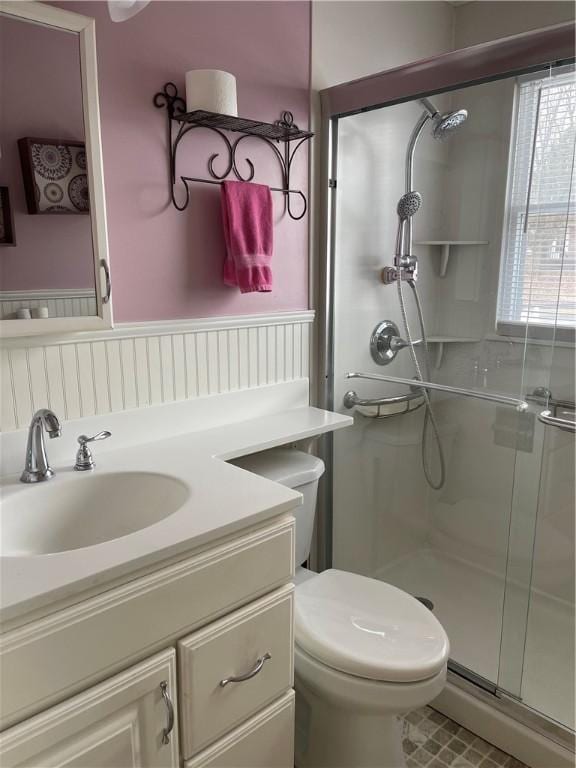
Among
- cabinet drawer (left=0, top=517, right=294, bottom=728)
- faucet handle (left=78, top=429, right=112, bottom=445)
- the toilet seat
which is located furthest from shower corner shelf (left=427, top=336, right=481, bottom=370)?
faucet handle (left=78, top=429, right=112, bottom=445)

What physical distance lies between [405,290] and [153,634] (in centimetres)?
146

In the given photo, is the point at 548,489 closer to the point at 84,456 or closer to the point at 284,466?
the point at 284,466

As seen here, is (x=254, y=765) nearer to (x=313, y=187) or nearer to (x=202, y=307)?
(x=202, y=307)

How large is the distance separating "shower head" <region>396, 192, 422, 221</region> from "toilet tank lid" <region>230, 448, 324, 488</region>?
90 cm

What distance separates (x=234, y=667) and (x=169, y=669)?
16 centimetres

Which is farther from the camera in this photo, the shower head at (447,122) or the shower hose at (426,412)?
the shower hose at (426,412)

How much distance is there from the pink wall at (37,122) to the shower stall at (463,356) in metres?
0.89

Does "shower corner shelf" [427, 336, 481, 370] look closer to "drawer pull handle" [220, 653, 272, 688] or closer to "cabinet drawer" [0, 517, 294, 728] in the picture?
"cabinet drawer" [0, 517, 294, 728]

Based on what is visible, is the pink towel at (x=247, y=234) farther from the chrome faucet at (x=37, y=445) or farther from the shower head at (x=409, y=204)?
the chrome faucet at (x=37, y=445)

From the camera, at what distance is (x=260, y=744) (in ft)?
3.93

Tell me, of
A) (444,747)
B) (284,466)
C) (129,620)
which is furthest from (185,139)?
(444,747)

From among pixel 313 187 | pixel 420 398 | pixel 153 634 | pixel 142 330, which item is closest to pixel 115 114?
pixel 142 330

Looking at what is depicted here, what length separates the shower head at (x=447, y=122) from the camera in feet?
5.93

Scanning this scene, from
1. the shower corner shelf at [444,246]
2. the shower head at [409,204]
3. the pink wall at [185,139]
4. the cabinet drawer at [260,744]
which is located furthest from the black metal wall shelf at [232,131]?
the cabinet drawer at [260,744]
